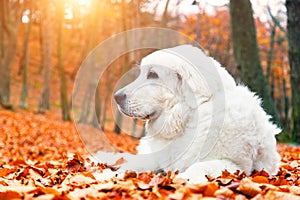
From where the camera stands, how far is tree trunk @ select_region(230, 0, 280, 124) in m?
10.8

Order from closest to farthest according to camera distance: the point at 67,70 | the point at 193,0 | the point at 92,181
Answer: the point at 92,181, the point at 193,0, the point at 67,70

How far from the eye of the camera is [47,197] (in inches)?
93.3

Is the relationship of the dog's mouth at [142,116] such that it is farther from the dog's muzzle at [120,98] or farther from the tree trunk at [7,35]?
the tree trunk at [7,35]

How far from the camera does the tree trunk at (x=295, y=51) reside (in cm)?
1068

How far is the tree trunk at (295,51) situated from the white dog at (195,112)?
7.79 m

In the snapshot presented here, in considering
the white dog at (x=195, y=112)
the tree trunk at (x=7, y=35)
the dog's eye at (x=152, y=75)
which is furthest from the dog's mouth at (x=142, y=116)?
the tree trunk at (x=7, y=35)

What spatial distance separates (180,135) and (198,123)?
23 centimetres

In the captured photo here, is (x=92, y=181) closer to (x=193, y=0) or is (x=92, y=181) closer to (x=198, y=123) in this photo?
(x=198, y=123)

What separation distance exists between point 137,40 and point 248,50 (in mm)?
4717

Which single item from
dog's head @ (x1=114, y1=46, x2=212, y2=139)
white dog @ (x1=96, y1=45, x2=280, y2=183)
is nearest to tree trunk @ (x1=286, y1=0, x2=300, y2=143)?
white dog @ (x1=96, y1=45, x2=280, y2=183)

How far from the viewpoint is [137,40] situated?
566 inches

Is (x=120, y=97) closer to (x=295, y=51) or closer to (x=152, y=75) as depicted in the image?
(x=152, y=75)

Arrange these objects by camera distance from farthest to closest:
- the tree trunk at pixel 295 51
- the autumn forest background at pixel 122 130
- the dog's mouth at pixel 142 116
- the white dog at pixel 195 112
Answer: the tree trunk at pixel 295 51 < the dog's mouth at pixel 142 116 < the white dog at pixel 195 112 < the autumn forest background at pixel 122 130

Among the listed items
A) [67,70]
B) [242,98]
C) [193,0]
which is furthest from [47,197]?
[67,70]
